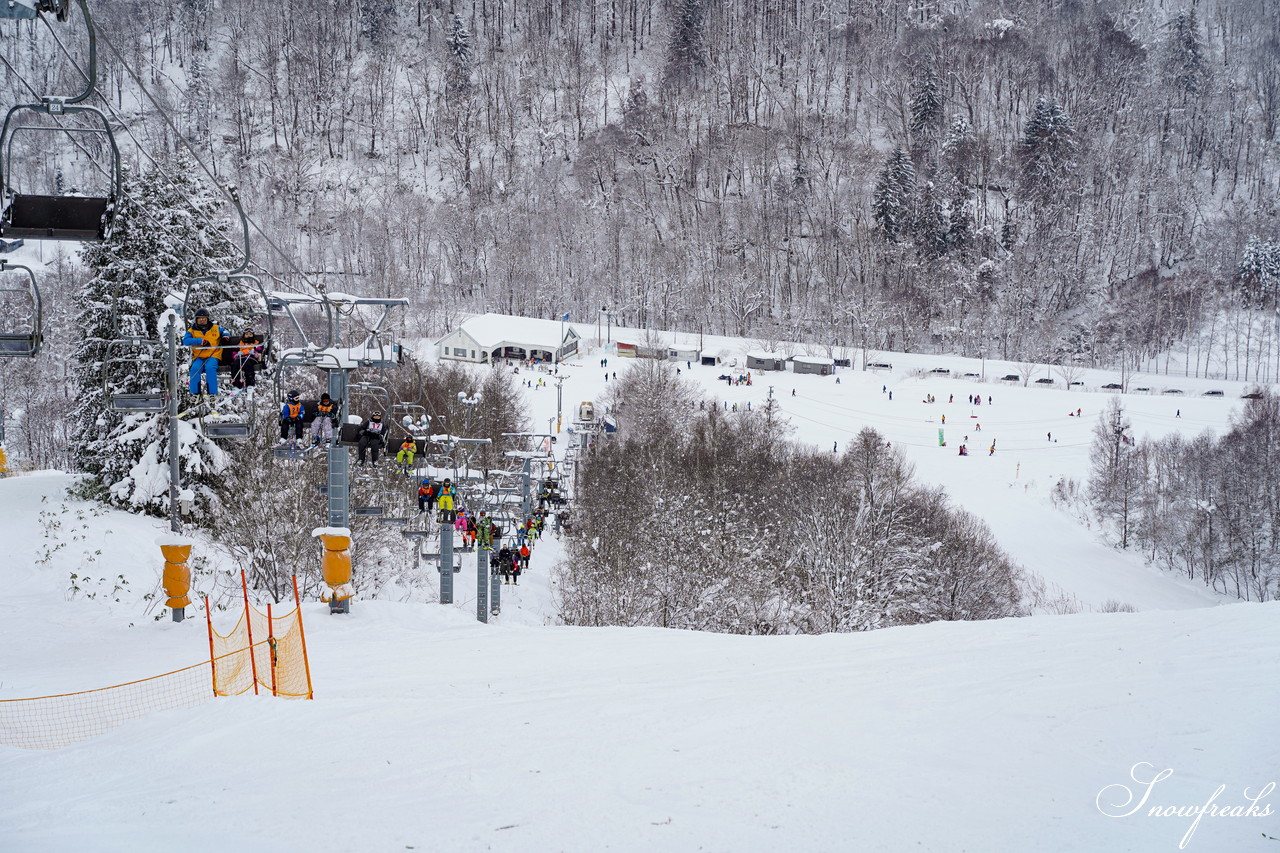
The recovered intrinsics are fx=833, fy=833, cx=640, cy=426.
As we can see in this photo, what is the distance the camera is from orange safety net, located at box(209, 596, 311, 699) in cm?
880

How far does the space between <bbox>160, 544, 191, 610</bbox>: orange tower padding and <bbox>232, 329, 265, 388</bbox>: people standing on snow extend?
2.99 metres

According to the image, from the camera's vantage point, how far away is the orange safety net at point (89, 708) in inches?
328

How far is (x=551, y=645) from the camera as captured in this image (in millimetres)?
11328

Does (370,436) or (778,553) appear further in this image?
(778,553)

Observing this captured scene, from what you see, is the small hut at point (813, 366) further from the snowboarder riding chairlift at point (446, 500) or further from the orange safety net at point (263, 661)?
the orange safety net at point (263, 661)

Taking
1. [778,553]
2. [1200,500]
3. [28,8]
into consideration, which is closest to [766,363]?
[1200,500]

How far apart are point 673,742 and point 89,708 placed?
264 inches

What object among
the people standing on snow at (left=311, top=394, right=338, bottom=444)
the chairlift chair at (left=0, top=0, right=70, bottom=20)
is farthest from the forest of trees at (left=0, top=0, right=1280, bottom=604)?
the chairlift chair at (left=0, top=0, right=70, bottom=20)

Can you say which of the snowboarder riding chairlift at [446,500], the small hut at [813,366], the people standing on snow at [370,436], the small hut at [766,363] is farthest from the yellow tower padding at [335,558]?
the small hut at [813,366]

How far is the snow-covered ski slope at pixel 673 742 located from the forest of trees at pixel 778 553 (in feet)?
54.9

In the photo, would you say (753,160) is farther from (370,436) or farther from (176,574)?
(176,574)

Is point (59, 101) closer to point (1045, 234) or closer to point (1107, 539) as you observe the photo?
point (1107, 539)

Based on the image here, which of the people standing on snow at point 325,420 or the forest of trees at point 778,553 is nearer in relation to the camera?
the people standing on snow at point 325,420

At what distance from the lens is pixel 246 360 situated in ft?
36.7
